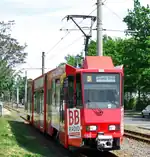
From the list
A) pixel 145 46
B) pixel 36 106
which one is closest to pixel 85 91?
pixel 36 106

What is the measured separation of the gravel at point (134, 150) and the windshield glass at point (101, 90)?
6.85 ft

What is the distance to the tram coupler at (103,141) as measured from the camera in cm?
1415

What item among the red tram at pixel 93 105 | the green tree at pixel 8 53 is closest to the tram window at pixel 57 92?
the red tram at pixel 93 105

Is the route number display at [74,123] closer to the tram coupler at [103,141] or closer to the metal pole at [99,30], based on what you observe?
the tram coupler at [103,141]

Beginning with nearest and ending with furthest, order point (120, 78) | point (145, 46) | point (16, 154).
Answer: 1. point (16, 154)
2. point (120, 78)
3. point (145, 46)

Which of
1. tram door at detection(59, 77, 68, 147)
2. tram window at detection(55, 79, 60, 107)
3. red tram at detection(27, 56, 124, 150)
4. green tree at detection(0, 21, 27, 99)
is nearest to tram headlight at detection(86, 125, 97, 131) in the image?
red tram at detection(27, 56, 124, 150)

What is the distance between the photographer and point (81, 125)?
1434 cm

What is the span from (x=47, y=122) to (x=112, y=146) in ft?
22.1

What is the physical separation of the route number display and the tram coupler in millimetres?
695

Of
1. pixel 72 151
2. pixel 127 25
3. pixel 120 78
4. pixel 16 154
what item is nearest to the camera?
pixel 16 154

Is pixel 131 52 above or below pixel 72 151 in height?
above

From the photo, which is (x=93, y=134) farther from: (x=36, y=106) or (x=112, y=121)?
(x=36, y=106)

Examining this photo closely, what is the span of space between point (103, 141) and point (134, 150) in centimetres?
311

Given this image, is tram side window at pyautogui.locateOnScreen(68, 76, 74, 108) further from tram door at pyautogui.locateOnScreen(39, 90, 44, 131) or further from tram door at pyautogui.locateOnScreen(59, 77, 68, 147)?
tram door at pyautogui.locateOnScreen(39, 90, 44, 131)
